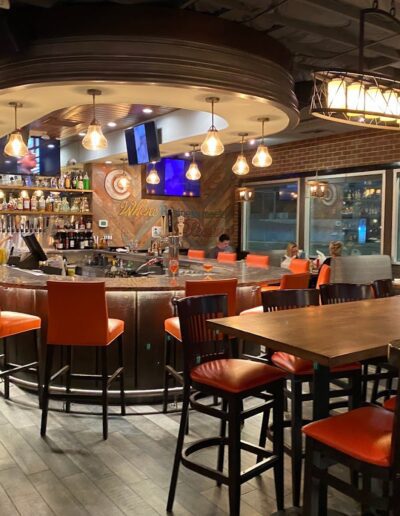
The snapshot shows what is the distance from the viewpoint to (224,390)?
2.36 meters

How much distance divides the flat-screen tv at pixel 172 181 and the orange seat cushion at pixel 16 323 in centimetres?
608

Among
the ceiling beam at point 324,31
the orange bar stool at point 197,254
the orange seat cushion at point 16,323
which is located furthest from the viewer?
the orange bar stool at point 197,254

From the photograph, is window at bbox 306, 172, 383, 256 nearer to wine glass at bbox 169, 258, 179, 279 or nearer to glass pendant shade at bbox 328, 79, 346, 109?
wine glass at bbox 169, 258, 179, 279

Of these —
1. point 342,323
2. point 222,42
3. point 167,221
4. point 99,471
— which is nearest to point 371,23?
point 222,42

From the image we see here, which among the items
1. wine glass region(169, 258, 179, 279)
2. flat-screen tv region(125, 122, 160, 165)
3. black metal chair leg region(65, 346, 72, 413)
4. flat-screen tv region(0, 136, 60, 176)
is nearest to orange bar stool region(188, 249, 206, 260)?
flat-screen tv region(125, 122, 160, 165)

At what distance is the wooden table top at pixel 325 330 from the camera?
77.2 inches

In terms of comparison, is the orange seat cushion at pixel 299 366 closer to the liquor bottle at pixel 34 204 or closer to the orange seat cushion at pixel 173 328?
the orange seat cushion at pixel 173 328

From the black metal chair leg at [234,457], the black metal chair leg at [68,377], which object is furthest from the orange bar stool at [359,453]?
the black metal chair leg at [68,377]

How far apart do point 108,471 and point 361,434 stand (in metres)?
1.71

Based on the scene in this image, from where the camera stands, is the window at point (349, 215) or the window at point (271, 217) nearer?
the window at point (349, 215)

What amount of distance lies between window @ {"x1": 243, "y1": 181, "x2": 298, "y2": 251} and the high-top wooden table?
662 cm

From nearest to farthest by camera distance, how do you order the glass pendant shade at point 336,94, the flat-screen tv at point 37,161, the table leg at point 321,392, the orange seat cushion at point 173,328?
the table leg at point 321,392 → the glass pendant shade at point 336,94 → the orange seat cushion at point 173,328 → the flat-screen tv at point 37,161

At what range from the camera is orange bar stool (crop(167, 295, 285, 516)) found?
2314 millimetres

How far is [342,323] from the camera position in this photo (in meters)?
2.51
